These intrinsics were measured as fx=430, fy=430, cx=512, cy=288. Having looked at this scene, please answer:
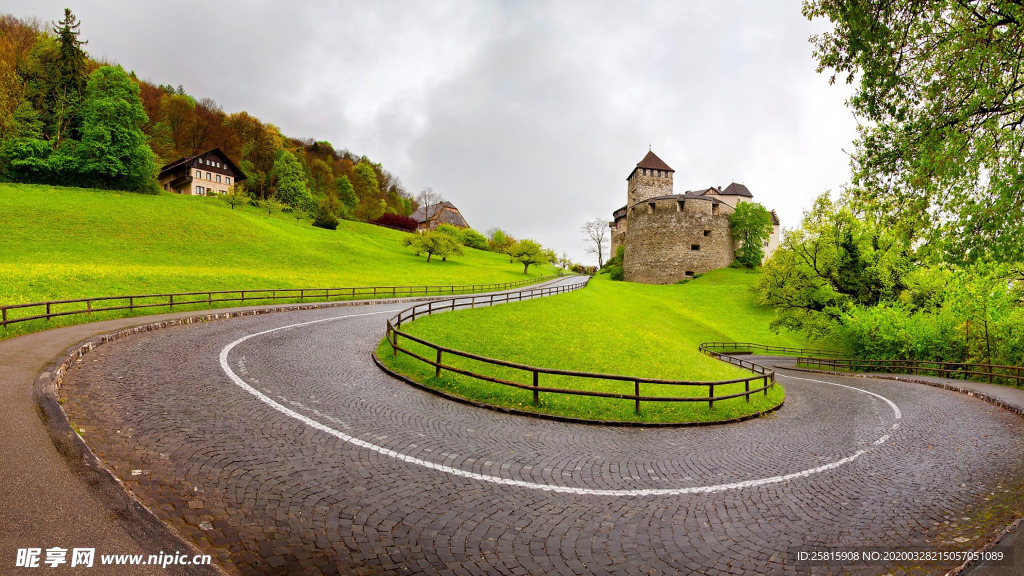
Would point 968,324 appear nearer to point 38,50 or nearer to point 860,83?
point 860,83

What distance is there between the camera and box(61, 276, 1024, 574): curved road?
452 cm

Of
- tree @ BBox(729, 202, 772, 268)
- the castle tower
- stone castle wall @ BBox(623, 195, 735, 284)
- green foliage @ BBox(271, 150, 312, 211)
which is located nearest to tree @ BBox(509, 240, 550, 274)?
stone castle wall @ BBox(623, 195, 735, 284)

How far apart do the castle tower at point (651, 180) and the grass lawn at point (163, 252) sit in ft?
114

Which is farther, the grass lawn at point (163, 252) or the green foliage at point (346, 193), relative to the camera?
the green foliage at point (346, 193)

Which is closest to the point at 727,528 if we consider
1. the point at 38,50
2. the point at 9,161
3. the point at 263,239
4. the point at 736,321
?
the point at 736,321

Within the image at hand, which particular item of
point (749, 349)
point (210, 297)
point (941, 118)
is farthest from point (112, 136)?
point (749, 349)

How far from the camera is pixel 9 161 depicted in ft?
144

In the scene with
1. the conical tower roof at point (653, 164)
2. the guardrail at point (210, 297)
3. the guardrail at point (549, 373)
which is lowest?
the guardrail at point (549, 373)

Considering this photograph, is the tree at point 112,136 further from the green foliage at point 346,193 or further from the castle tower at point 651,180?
the castle tower at point 651,180

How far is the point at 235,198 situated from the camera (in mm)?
60219

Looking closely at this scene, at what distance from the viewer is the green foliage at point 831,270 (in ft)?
88.6

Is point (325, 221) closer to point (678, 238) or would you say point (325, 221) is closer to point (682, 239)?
point (678, 238)

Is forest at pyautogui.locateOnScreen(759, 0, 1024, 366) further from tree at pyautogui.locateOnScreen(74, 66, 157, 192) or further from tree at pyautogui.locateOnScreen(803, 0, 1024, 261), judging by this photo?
tree at pyautogui.locateOnScreen(74, 66, 157, 192)

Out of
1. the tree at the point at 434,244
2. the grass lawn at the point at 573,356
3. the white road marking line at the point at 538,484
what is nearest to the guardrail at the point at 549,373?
the grass lawn at the point at 573,356
